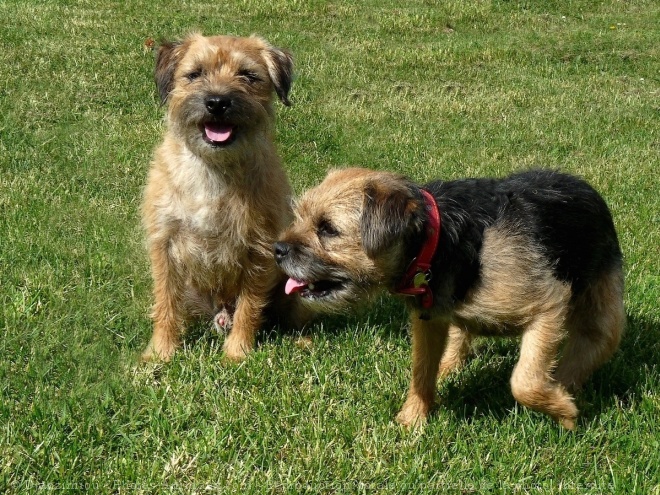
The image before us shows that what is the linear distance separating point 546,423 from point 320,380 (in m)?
1.31

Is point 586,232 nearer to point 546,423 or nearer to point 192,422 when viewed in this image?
point 546,423

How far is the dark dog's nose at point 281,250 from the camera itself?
3789 millimetres

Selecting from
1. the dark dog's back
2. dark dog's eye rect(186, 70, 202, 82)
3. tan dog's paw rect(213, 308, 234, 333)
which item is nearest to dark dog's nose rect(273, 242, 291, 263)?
the dark dog's back

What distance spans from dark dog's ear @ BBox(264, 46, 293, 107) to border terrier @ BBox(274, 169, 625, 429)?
4.00 feet

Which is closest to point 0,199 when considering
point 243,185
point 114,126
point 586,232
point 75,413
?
point 114,126

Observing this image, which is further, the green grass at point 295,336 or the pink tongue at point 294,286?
the pink tongue at point 294,286

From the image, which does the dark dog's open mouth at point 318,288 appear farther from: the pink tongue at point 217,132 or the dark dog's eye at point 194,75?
the dark dog's eye at point 194,75

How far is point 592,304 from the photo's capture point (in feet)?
14.6

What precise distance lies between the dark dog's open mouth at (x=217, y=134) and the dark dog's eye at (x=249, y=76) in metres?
0.41

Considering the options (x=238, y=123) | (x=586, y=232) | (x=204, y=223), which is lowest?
(x=204, y=223)

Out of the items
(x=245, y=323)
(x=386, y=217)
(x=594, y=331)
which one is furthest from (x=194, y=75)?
(x=594, y=331)

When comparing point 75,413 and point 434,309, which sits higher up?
point 434,309

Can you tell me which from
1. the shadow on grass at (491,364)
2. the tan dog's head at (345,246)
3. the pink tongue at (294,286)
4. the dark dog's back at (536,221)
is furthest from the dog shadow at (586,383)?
the pink tongue at (294,286)

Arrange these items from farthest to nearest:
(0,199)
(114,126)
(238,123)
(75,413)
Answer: (114,126), (0,199), (238,123), (75,413)
